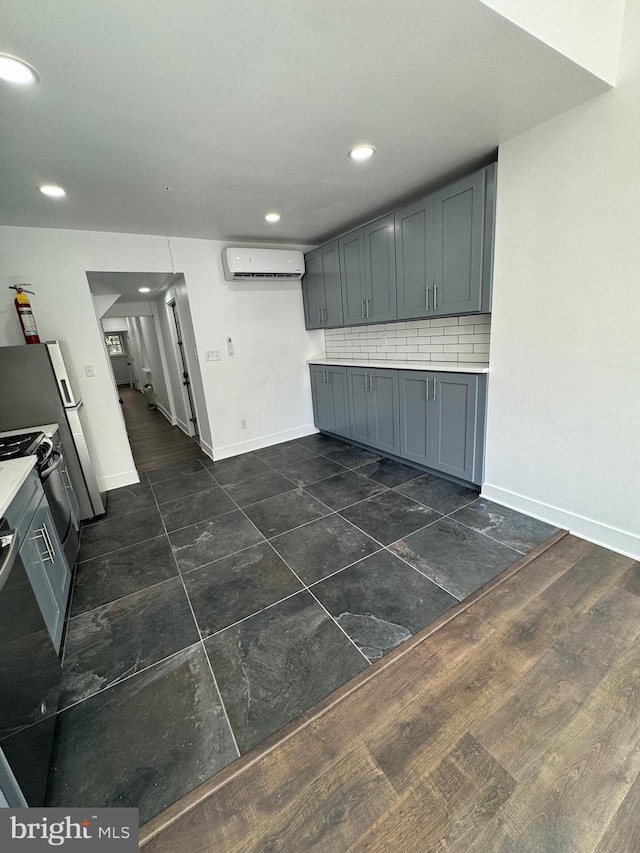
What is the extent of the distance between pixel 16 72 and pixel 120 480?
2.99 metres

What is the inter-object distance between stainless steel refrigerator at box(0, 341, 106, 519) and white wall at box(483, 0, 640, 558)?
3164mm

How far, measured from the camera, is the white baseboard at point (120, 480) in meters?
3.37

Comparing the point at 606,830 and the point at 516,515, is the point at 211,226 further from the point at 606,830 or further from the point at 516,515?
the point at 606,830

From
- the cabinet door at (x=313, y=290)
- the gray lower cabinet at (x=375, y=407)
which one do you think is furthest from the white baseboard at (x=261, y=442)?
the cabinet door at (x=313, y=290)

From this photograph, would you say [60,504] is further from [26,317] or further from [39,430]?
[26,317]

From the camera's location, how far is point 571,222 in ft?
6.12

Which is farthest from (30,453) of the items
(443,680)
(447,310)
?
(447,310)

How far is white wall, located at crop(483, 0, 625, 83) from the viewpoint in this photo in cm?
124

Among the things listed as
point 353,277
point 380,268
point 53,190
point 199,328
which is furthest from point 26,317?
point 380,268

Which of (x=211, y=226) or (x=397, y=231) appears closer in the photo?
(x=397, y=231)

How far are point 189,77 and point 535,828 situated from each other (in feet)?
9.07

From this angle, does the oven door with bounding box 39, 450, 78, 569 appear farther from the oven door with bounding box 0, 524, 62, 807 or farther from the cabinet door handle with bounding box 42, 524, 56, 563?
the oven door with bounding box 0, 524, 62, 807

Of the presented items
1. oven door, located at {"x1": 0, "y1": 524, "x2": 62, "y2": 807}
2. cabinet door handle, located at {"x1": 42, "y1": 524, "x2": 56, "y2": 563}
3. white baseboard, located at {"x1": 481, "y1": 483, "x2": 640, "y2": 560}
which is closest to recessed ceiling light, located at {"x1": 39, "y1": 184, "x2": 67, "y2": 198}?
cabinet door handle, located at {"x1": 42, "y1": 524, "x2": 56, "y2": 563}

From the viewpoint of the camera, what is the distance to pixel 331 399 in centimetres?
414
